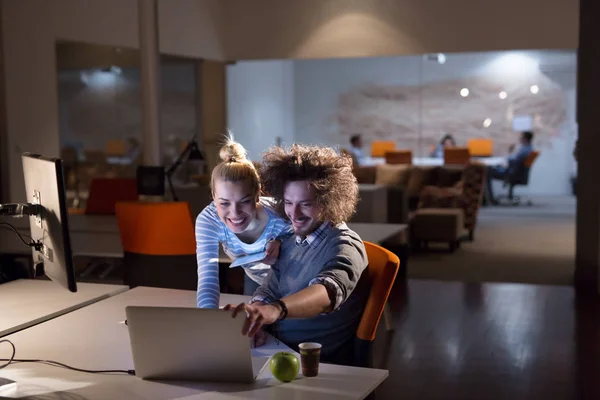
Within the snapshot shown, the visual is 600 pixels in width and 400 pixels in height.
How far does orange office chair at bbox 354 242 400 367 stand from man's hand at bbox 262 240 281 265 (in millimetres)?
368

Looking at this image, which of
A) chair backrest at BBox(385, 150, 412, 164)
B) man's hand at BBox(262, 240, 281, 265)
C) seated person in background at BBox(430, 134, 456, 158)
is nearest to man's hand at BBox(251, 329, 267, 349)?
man's hand at BBox(262, 240, 281, 265)

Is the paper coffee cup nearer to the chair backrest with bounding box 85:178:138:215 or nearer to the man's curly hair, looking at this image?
the man's curly hair

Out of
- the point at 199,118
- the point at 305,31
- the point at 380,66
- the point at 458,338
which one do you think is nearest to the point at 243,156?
the point at 458,338

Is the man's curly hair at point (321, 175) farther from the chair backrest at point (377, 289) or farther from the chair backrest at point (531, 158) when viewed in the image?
the chair backrest at point (531, 158)

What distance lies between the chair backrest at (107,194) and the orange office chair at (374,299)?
4.46 meters

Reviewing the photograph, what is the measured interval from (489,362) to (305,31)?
5.45 m

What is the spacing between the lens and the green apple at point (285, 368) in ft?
7.59

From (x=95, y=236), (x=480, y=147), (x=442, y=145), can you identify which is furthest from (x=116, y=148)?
(x=480, y=147)

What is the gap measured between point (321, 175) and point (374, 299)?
53 cm

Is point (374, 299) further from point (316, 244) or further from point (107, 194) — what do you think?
point (107, 194)

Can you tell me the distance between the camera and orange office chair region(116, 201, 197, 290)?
512 cm

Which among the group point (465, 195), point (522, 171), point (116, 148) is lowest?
point (465, 195)

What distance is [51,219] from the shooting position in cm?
256

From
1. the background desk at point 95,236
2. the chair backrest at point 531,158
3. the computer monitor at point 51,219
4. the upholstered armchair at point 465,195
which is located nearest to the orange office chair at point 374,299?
the computer monitor at point 51,219
